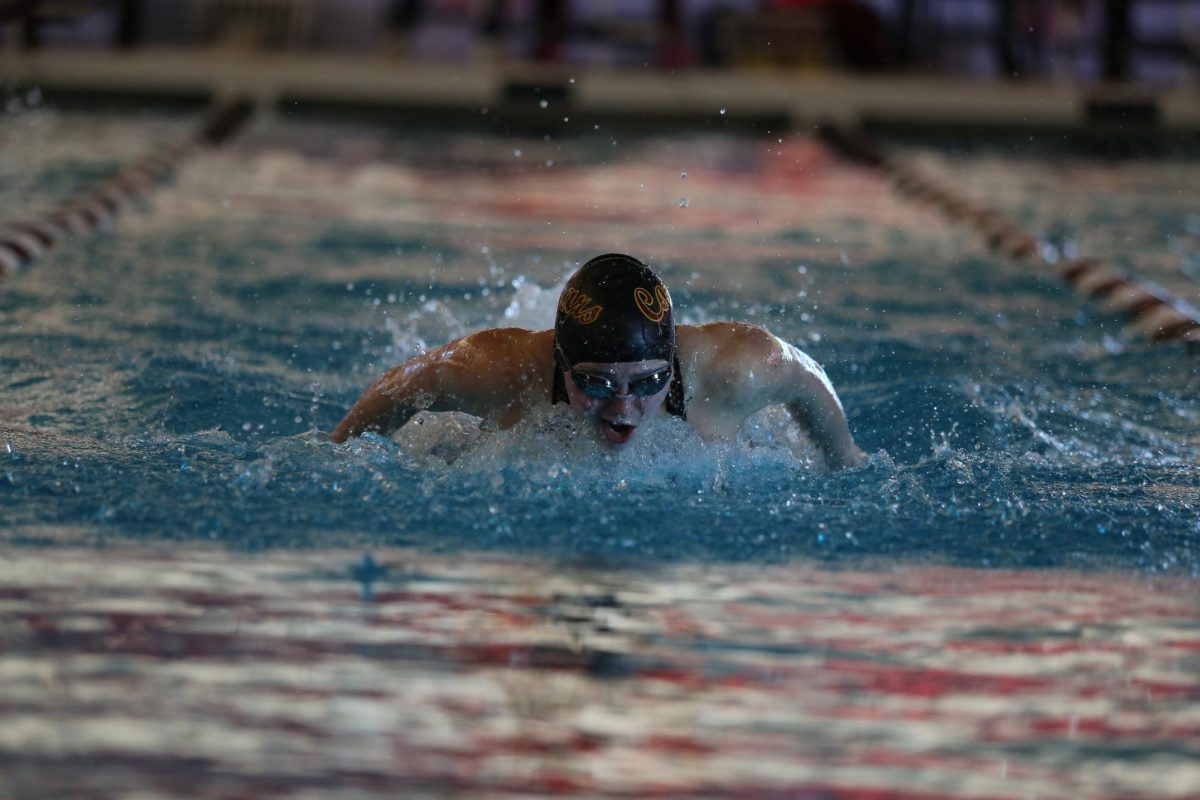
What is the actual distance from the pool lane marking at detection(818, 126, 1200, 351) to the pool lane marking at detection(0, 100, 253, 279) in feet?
12.8

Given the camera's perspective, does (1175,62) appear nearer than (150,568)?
No

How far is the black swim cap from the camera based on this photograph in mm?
3273

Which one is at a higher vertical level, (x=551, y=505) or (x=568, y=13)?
(x=568, y=13)

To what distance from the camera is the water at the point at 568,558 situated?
219 cm

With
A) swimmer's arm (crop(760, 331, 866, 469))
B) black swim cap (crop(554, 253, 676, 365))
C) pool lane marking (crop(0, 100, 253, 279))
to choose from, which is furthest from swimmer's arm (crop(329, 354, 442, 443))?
pool lane marking (crop(0, 100, 253, 279))

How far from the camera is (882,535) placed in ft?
10.7

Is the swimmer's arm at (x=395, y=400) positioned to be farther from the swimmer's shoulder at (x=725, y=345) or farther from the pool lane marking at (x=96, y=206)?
the pool lane marking at (x=96, y=206)

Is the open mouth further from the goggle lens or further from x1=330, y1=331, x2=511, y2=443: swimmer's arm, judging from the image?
x1=330, y1=331, x2=511, y2=443: swimmer's arm

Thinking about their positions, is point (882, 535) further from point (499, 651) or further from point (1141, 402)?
point (1141, 402)

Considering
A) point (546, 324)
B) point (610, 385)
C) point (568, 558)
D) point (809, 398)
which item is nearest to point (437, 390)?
point (610, 385)

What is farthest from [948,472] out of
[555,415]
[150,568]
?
[150,568]

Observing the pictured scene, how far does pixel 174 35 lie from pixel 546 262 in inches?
349

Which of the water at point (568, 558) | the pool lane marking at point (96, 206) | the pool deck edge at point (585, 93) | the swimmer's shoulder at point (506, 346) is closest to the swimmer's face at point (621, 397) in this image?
the water at point (568, 558)

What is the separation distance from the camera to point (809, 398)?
358 cm
